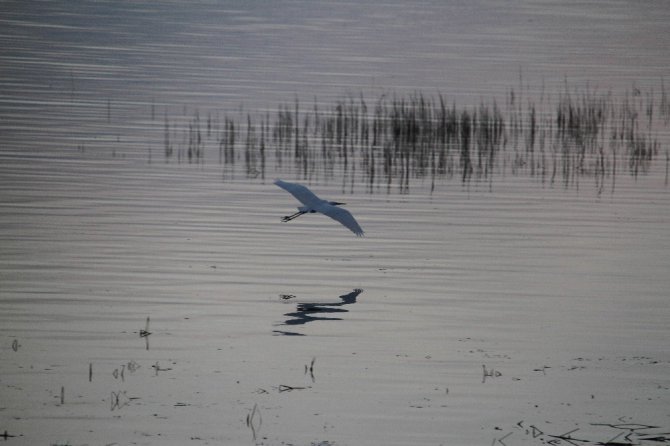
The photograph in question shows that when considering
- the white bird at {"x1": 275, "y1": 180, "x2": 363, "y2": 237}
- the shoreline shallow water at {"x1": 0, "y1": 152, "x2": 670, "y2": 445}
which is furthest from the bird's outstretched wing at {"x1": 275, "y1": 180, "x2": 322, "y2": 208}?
the shoreline shallow water at {"x1": 0, "y1": 152, "x2": 670, "y2": 445}

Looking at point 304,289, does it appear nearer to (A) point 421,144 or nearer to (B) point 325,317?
(B) point 325,317

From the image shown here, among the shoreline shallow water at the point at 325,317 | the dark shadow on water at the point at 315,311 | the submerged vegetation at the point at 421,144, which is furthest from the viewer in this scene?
the submerged vegetation at the point at 421,144

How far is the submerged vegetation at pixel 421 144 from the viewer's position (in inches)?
777

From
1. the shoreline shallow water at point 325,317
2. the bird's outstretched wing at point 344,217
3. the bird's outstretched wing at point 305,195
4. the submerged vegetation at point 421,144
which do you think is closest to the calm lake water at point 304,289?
the shoreline shallow water at point 325,317

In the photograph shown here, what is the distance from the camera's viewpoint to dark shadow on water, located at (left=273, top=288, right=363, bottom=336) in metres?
10.5

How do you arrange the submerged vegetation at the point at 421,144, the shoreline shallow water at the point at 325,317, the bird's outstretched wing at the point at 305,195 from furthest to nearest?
the submerged vegetation at the point at 421,144 < the bird's outstretched wing at the point at 305,195 < the shoreline shallow water at the point at 325,317

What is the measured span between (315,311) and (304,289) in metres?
0.88

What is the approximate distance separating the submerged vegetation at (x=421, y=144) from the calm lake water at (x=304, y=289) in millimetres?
142

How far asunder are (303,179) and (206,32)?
1136 inches

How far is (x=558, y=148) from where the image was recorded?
22.4m

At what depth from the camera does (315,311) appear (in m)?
11.0

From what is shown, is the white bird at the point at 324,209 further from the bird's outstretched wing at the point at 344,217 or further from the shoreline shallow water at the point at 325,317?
the shoreline shallow water at the point at 325,317

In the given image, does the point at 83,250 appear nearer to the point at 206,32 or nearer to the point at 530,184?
the point at 530,184

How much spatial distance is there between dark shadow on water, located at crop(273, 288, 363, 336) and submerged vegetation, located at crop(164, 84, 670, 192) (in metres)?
6.84
